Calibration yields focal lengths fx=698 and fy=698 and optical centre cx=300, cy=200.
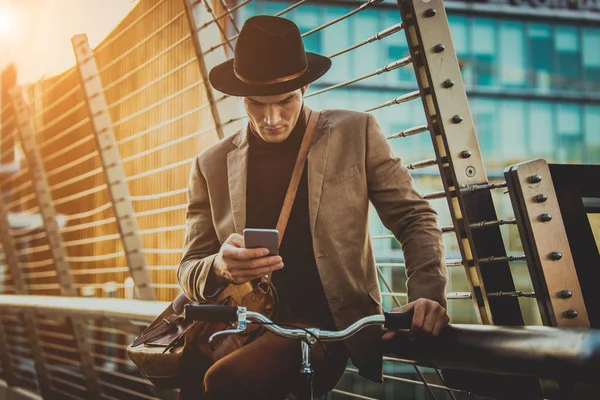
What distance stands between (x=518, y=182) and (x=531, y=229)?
0.13 metres

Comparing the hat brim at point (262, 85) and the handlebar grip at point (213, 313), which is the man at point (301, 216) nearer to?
the hat brim at point (262, 85)

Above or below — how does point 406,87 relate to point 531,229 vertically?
above

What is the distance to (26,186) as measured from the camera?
6156 mm

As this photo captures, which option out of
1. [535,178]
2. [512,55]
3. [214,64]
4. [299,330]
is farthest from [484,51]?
[299,330]

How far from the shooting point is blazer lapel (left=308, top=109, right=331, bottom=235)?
2.33 m

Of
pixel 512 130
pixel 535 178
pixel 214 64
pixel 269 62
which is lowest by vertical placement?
pixel 512 130

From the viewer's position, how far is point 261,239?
187 cm

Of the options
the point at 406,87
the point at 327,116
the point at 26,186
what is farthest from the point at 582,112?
the point at 327,116

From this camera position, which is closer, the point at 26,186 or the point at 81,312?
the point at 81,312

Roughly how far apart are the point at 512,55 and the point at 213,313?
89.0ft

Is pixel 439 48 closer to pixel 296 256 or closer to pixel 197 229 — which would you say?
pixel 296 256

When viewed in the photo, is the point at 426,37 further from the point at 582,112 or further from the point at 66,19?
the point at 582,112

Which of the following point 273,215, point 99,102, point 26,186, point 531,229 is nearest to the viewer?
point 531,229

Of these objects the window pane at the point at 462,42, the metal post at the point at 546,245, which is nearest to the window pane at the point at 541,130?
the window pane at the point at 462,42
